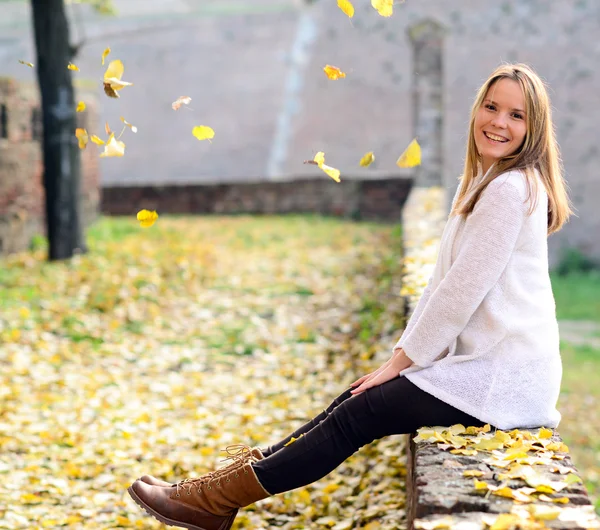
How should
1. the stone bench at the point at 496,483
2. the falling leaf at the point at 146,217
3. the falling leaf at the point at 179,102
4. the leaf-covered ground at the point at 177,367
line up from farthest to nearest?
the leaf-covered ground at the point at 177,367
the falling leaf at the point at 146,217
the falling leaf at the point at 179,102
the stone bench at the point at 496,483

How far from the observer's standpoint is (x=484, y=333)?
269 cm

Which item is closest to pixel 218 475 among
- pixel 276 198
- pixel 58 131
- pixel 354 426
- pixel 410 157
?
pixel 354 426

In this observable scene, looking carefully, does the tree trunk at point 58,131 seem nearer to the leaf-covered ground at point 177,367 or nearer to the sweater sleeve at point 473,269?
the leaf-covered ground at point 177,367

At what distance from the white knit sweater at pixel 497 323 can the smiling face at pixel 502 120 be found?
153 mm

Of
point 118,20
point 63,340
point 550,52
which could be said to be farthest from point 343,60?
point 63,340

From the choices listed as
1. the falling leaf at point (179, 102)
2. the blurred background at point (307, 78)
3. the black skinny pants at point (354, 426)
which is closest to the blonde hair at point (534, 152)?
the black skinny pants at point (354, 426)

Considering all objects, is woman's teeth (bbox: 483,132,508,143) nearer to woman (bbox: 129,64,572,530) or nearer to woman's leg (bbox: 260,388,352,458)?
woman (bbox: 129,64,572,530)

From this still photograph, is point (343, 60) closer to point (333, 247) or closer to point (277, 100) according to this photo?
point (277, 100)

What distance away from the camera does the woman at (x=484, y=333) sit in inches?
105

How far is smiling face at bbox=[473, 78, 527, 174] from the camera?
279 centimetres

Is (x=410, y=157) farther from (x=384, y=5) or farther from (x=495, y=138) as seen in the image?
(x=384, y=5)

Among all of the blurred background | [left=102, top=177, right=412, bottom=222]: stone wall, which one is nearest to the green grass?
the blurred background

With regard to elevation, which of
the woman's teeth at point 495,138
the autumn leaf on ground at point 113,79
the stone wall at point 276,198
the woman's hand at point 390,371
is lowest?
the stone wall at point 276,198

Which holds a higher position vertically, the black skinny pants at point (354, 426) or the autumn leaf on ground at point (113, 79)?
the autumn leaf on ground at point (113, 79)
